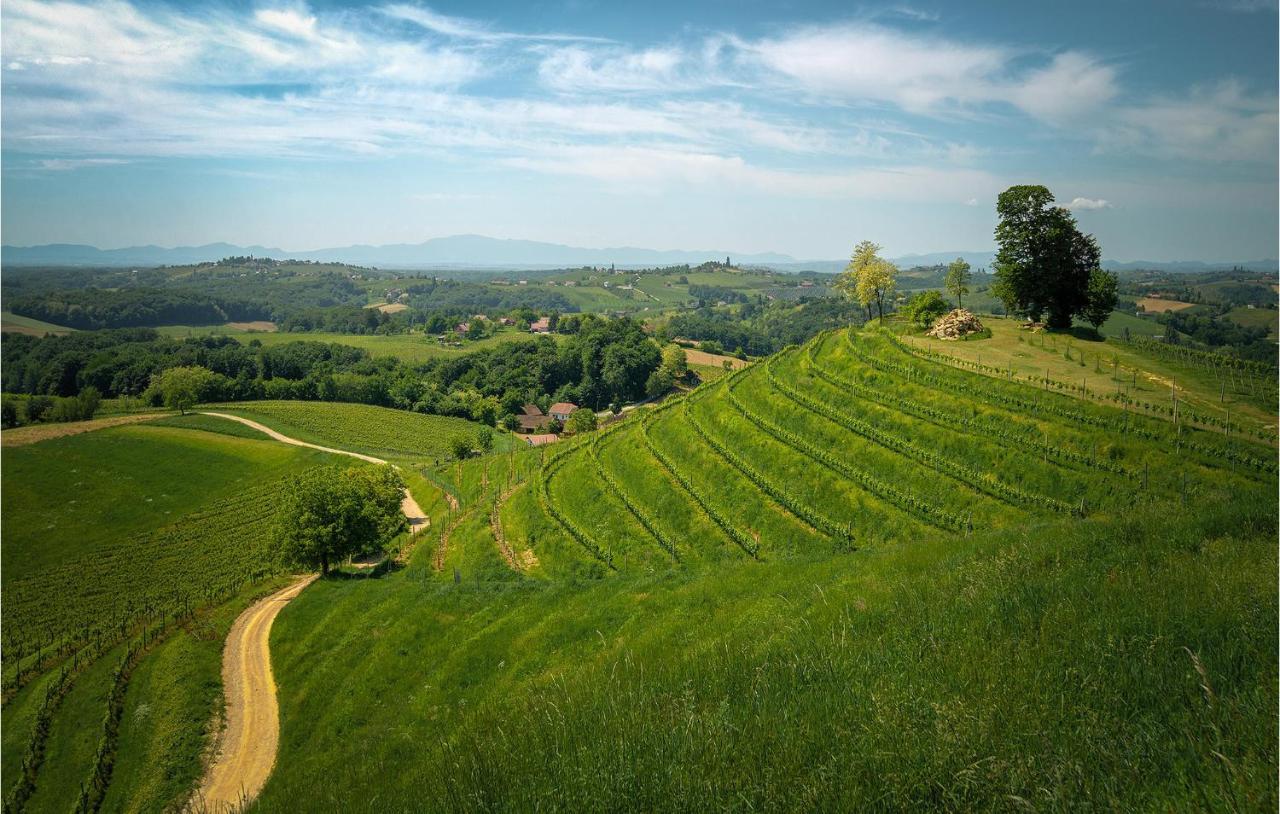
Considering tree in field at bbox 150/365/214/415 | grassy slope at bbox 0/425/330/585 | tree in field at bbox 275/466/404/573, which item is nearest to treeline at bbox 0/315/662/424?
tree in field at bbox 150/365/214/415

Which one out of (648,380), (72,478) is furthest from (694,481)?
(648,380)

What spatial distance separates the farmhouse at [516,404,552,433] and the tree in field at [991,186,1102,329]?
3376 inches

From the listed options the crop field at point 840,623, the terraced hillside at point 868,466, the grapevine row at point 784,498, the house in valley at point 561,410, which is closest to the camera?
the crop field at point 840,623

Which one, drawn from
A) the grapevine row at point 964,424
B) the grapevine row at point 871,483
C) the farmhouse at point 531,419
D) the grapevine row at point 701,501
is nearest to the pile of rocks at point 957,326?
the grapevine row at point 964,424

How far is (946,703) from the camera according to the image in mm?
7344

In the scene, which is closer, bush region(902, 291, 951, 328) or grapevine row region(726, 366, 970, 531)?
grapevine row region(726, 366, 970, 531)

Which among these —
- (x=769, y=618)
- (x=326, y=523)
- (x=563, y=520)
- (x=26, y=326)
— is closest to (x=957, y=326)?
(x=563, y=520)

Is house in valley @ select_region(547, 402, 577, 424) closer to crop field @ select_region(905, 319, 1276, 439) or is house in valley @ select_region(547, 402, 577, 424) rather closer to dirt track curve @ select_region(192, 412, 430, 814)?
dirt track curve @ select_region(192, 412, 430, 814)

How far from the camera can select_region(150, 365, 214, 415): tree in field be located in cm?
9944

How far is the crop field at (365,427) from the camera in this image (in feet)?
300

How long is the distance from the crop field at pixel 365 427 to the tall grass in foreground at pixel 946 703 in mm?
80059

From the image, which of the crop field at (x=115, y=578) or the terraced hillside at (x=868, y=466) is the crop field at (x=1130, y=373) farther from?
the crop field at (x=115, y=578)

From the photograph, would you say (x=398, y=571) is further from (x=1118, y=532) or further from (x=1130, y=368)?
(x=1130, y=368)

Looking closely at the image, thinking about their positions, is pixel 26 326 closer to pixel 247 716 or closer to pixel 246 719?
pixel 247 716
